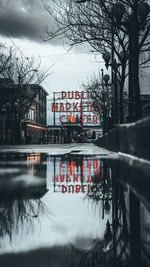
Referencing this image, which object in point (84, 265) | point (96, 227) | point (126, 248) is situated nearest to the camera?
point (84, 265)

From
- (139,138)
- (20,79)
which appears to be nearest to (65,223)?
(139,138)

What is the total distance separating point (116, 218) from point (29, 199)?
0.96 meters

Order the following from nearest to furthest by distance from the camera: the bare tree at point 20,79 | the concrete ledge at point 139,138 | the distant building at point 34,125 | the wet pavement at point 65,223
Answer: the wet pavement at point 65,223 < the concrete ledge at point 139,138 < the bare tree at point 20,79 < the distant building at point 34,125

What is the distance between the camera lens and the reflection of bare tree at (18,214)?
219cm

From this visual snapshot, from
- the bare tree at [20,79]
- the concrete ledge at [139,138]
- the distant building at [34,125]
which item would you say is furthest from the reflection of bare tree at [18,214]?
the distant building at [34,125]

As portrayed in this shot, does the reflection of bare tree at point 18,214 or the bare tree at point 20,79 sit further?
the bare tree at point 20,79

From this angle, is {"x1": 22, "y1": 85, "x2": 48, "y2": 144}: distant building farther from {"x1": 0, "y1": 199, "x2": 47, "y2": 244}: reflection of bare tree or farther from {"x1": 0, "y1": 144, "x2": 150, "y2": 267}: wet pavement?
{"x1": 0, "y1": 199, "x2": 47, "y2": 244}: reflection of bare tree

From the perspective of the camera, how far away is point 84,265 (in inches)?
63.6

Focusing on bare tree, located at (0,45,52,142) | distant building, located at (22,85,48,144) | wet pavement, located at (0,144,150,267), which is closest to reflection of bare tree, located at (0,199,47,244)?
wet pavement, located at (0,144,150,267)

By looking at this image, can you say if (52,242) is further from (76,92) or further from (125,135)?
(76,92)

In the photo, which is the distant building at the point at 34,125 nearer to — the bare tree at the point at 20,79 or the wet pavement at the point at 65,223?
the bare tree at the point at 20,79

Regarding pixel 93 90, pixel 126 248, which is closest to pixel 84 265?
pixel 126 248

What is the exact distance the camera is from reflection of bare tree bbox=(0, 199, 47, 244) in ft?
7.18

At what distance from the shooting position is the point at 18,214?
256 centimetres
